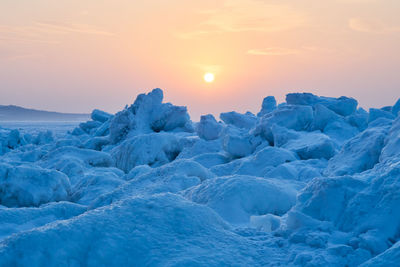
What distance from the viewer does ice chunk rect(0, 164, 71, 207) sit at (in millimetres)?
6559

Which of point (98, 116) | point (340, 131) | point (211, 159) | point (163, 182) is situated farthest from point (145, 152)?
point (98, 116)

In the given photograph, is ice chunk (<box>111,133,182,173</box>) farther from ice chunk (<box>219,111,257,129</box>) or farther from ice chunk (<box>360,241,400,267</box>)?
ice chunk (<box>360,241,400,267</box>)

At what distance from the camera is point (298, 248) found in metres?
2.78

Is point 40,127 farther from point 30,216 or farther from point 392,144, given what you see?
point 392,144

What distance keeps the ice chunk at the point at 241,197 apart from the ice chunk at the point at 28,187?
278 cm

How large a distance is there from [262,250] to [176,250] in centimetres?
58

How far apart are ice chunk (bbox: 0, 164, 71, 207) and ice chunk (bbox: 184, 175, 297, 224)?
278 centimetres

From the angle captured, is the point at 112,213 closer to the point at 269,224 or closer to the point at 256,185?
the point at 269,224

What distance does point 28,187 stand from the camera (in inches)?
260

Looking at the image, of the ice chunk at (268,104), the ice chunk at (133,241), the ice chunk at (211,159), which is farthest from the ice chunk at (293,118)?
the ice chunk at (133,241)

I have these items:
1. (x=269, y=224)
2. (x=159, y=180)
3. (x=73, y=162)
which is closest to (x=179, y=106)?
(x=73, y=162)

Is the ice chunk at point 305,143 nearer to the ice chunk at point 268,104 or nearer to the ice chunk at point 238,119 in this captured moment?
the ice chunk at point 238,119

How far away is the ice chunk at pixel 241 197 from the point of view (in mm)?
4381

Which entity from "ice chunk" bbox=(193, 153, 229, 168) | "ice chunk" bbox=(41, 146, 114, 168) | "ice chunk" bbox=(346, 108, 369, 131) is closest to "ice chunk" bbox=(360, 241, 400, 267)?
"ice chunk" bbox=(193, 153, 229, 168)
